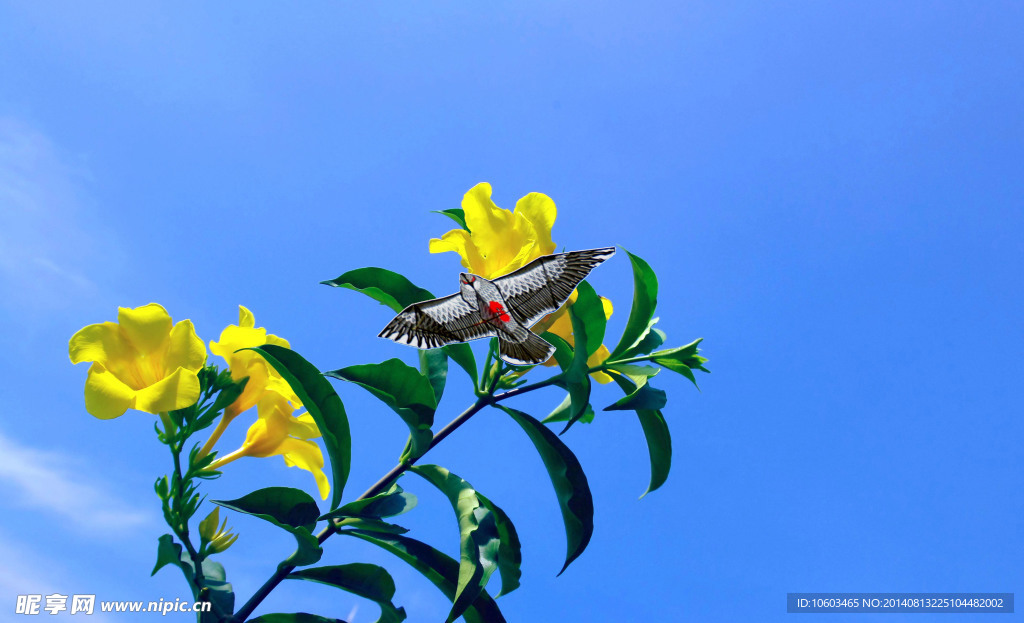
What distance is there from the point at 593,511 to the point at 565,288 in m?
0.81

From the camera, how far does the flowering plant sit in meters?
1.71

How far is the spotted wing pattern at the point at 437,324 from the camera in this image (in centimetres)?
155

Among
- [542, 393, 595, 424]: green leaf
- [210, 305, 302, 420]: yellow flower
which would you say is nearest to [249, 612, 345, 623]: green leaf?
[210, 305, 302, 420]: yellow flower

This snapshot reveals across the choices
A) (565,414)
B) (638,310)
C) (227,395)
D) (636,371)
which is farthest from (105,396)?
(638,310)

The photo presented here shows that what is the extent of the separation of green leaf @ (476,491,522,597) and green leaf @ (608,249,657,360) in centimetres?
69

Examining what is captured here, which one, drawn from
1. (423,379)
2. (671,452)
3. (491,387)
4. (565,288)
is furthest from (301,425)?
(671,452)

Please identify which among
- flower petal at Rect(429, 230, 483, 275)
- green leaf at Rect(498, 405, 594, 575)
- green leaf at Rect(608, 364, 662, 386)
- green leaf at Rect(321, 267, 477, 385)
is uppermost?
flower petal at Rect(429, 230, 483, 275)

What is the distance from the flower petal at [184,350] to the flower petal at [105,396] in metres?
0.14

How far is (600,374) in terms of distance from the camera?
2.23m

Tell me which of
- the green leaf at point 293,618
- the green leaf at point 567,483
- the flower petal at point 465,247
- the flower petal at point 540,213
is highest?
the flower petal at point 540,213

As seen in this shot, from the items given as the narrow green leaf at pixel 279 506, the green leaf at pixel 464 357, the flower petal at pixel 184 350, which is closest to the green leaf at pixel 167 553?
the narrow green leaf at pixel 279 506

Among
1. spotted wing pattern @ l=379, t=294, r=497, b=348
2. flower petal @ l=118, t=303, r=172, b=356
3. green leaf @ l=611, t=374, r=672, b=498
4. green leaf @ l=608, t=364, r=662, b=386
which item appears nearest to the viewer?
spotted wing pattern @ l=379, t=294, r=497, b=348

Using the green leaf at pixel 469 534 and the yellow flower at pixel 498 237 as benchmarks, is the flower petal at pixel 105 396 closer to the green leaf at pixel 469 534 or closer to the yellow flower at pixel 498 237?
the green leaf at pixel 469 534

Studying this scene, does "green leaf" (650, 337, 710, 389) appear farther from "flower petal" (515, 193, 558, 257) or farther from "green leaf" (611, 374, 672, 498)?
"flower petal" (515, 193, 558, 257)
